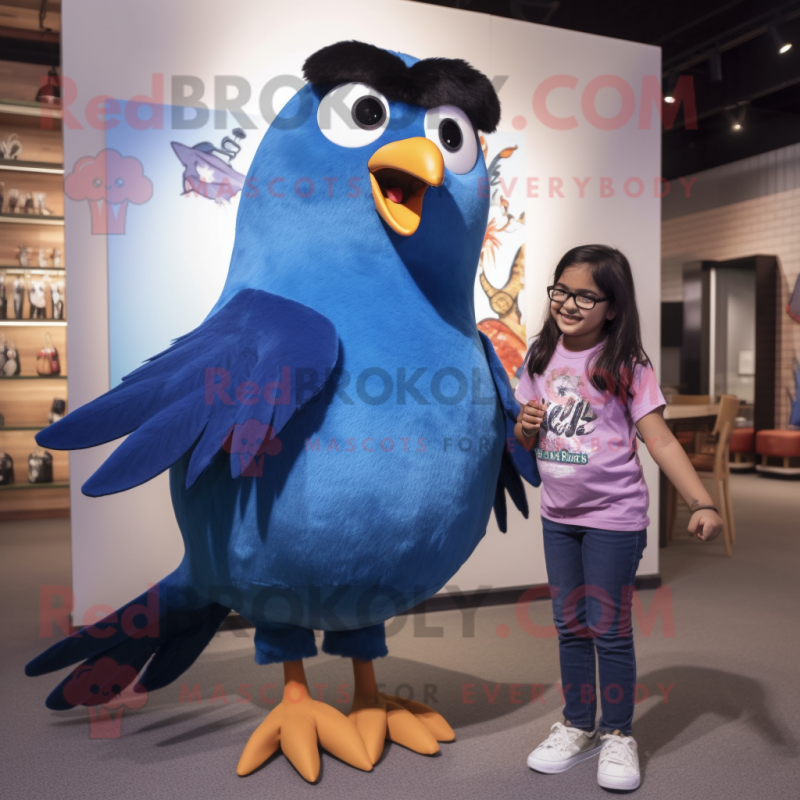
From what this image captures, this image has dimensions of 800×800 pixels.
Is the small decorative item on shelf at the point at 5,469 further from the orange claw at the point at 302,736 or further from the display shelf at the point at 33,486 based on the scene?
the orange claw at the point at 302,736

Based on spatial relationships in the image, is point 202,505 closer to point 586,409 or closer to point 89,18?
point 586,409

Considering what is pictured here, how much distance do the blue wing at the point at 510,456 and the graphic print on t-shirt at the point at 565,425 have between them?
0.18 feet

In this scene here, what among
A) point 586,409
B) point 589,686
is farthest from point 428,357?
point 589,686

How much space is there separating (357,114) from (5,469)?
4366 mm

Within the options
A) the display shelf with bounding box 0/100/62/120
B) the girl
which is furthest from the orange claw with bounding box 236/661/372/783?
the display shelf with bounding box 0/100/62/120

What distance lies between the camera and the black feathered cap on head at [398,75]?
4.67 feet

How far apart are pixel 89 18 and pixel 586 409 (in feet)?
7.01

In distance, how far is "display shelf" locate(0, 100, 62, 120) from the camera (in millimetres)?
4883

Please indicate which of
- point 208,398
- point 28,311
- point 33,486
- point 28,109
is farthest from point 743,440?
point 208,398

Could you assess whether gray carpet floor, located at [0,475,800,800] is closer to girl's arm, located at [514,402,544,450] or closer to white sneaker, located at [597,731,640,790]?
white sneaker, located at [597,731,640,790]

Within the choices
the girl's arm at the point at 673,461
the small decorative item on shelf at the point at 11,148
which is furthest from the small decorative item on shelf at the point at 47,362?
the girl's arm at the point at 673,461

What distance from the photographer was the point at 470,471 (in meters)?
1.44

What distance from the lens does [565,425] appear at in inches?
62.6

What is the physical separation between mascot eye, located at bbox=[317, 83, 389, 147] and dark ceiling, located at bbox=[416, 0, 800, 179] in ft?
11.4
